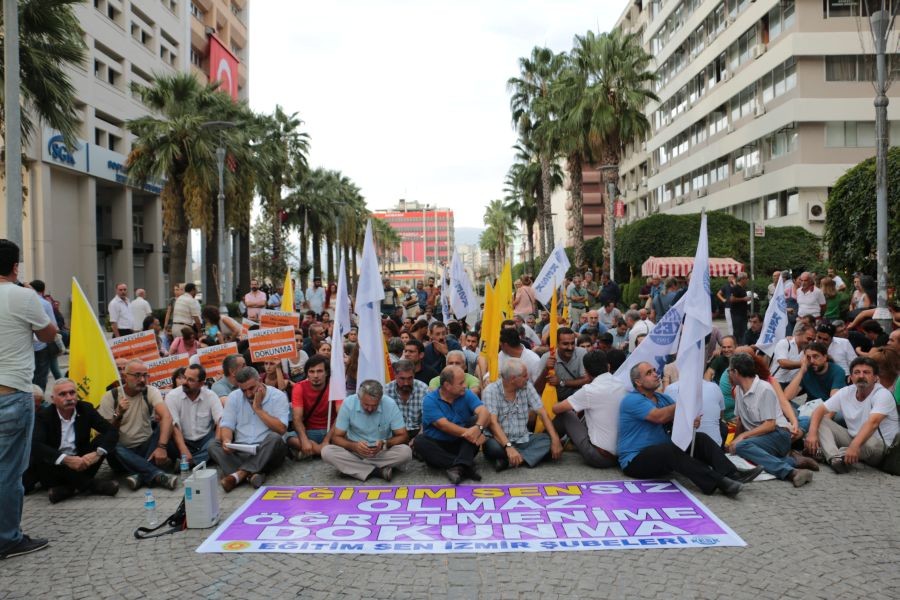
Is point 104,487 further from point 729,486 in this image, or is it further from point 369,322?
point 729,486

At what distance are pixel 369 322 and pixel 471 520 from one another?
306 centimetres

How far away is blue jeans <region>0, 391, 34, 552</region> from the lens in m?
5.34

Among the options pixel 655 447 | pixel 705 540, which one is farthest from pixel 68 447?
pixel 705 540

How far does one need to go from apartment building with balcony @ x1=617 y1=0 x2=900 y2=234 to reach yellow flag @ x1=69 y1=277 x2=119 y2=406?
90.6 feet

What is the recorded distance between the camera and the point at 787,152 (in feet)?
118

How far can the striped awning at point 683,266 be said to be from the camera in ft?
111

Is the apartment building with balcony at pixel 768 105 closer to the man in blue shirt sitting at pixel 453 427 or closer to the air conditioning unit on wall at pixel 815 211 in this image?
the air conditioning unit on wall at pixel 815 211

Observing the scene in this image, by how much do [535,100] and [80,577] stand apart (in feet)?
136

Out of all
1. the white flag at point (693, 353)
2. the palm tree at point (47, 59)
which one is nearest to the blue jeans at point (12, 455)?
the white flag at point (693, 353)

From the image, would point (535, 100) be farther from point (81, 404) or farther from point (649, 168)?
point (81, 404)

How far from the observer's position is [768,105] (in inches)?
1476

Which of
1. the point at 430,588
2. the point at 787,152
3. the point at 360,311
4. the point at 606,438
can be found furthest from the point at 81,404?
the point at 787,152

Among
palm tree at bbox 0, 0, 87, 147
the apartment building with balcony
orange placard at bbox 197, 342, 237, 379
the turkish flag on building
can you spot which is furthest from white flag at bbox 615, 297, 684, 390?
the turkish flag on building

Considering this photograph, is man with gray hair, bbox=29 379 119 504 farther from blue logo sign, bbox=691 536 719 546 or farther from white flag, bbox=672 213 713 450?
white flag, bbox=672 213 713 450
